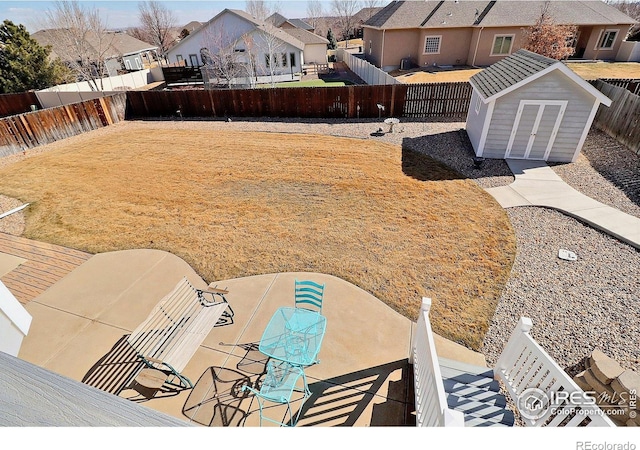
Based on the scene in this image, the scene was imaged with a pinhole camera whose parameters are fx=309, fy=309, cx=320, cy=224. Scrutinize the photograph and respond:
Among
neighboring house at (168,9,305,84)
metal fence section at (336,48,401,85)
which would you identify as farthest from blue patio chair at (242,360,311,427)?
neighboring house at (168,9,305,84)

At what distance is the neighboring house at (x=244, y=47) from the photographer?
2823cm

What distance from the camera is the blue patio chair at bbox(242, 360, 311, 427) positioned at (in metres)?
3.93

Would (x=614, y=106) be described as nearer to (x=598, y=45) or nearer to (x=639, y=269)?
(x=639, y=269)

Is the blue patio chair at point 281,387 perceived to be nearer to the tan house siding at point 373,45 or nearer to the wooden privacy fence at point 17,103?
the wooden privacy fence at point 17,103

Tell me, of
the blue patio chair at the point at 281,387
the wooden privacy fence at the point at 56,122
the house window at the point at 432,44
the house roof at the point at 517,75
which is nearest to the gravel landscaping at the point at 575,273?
the house roof at the point at 517,75

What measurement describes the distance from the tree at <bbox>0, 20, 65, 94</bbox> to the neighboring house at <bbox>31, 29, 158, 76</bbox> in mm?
1813

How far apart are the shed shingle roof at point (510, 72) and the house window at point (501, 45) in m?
18.3

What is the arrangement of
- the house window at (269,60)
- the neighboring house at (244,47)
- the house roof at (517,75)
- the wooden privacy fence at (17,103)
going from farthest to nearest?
the house window at (269,60) → the neighboring house at (244,47) → the wooden privacy fence at (17,103) → the house roof at (517,75)

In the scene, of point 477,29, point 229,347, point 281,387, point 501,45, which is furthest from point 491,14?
point 281,387

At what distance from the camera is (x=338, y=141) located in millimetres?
14297

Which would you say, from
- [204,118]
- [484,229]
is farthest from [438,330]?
[204,118]

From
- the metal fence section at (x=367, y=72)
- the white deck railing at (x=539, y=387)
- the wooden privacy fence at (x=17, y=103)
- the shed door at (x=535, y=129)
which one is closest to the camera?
the white deck railing at (x=539, y=387)

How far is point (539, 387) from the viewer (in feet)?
11.8
